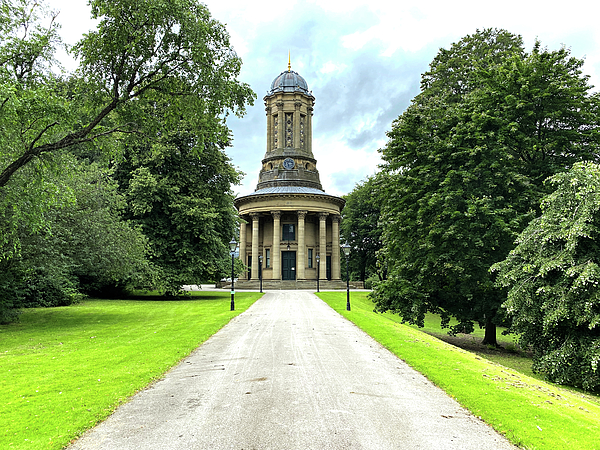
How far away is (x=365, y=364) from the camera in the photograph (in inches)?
404

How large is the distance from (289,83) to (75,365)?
60556mm

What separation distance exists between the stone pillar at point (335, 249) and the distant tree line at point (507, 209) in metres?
32.9

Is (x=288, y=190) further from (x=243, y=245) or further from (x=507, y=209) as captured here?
(x=507, y=209)

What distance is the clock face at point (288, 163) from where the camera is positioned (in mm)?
60562

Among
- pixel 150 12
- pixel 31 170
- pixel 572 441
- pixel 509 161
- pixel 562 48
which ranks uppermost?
pixel 562 48

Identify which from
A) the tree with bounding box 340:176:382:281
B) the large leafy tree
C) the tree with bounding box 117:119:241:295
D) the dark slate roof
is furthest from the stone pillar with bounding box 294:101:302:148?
the large leafy tree

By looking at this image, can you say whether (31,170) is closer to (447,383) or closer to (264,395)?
(264,395)

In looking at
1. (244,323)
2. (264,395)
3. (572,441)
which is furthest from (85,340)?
(572,441)

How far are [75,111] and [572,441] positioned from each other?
15855 mm

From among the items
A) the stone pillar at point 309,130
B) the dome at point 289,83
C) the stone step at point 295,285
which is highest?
the dome at point 289,83

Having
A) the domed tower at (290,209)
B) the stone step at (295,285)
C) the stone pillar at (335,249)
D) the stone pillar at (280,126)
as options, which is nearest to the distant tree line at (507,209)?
the stone step at (295,285)

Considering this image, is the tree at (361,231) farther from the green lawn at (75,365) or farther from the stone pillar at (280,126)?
the green lawn at (75,365)

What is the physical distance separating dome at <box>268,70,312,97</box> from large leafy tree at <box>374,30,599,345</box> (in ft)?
148

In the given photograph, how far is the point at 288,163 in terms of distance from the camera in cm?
6056
